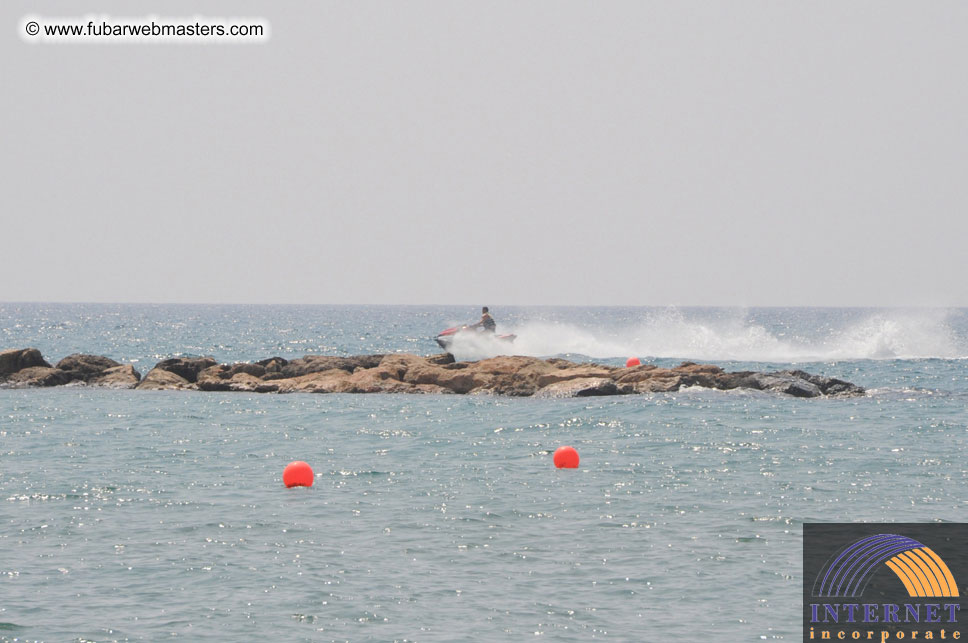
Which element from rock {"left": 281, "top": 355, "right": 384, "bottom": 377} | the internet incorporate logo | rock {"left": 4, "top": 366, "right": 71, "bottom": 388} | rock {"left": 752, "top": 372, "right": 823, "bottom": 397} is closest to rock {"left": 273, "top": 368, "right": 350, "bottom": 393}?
rock {"left": 281, "top": 355, "right": 384, "bottom": 377}

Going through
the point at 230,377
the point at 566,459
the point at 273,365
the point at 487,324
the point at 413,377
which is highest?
the point at 487,324

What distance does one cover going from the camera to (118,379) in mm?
37562

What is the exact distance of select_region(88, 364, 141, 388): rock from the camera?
3719cm

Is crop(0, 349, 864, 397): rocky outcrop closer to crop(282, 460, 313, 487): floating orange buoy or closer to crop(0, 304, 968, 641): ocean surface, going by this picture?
crop(0, 304, 968, 641): ocean surface

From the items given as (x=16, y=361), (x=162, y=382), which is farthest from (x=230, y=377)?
(x=16, y=361)

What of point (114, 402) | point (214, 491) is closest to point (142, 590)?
point (214, 491)

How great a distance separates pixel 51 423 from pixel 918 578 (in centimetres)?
2217

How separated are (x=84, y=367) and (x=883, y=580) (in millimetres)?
33324

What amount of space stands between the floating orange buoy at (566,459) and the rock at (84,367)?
24.1 m

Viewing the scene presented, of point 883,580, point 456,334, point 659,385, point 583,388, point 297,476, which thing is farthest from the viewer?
point 456,334

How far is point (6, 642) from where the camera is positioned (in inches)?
400

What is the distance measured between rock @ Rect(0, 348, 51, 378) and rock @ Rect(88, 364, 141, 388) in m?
2.69

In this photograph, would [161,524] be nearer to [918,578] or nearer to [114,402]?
[918,578]

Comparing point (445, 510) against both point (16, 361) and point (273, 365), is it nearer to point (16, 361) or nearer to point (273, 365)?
point (273, 365)
